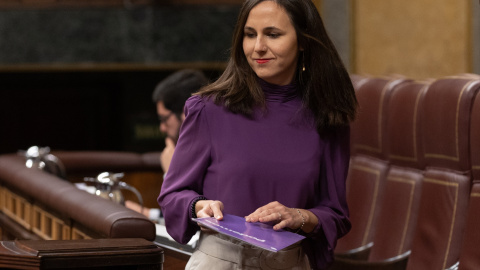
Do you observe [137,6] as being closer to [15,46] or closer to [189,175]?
[15,46]

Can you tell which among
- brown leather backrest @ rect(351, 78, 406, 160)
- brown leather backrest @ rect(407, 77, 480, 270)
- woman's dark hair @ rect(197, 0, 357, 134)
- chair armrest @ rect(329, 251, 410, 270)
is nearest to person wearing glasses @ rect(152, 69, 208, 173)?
brown leather backrest @ rect(351, 78, 406, 160)

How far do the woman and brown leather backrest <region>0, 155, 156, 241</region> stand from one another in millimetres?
530

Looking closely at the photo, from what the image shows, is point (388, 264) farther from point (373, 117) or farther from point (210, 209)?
point (210, 209)

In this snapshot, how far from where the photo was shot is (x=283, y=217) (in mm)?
1773

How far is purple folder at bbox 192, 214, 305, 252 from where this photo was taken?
168 cm

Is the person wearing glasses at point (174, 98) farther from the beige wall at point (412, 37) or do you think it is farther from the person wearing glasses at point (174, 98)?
the beige wall at point (412, 37)

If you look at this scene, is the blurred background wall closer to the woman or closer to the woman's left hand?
the woman

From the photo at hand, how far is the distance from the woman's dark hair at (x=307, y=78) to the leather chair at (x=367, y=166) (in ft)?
5.23

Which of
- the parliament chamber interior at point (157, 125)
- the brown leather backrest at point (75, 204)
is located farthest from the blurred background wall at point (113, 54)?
the brown leather backrest at point (75, 204)

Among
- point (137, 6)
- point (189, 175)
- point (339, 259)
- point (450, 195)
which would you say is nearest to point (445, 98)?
point (450, 195)

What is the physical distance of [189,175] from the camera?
1874 millimetres

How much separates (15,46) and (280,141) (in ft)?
16.5

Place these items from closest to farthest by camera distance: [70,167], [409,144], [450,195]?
1. [450,195]
2. [409,144]
3. [70,167]

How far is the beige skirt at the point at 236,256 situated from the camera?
182cm
